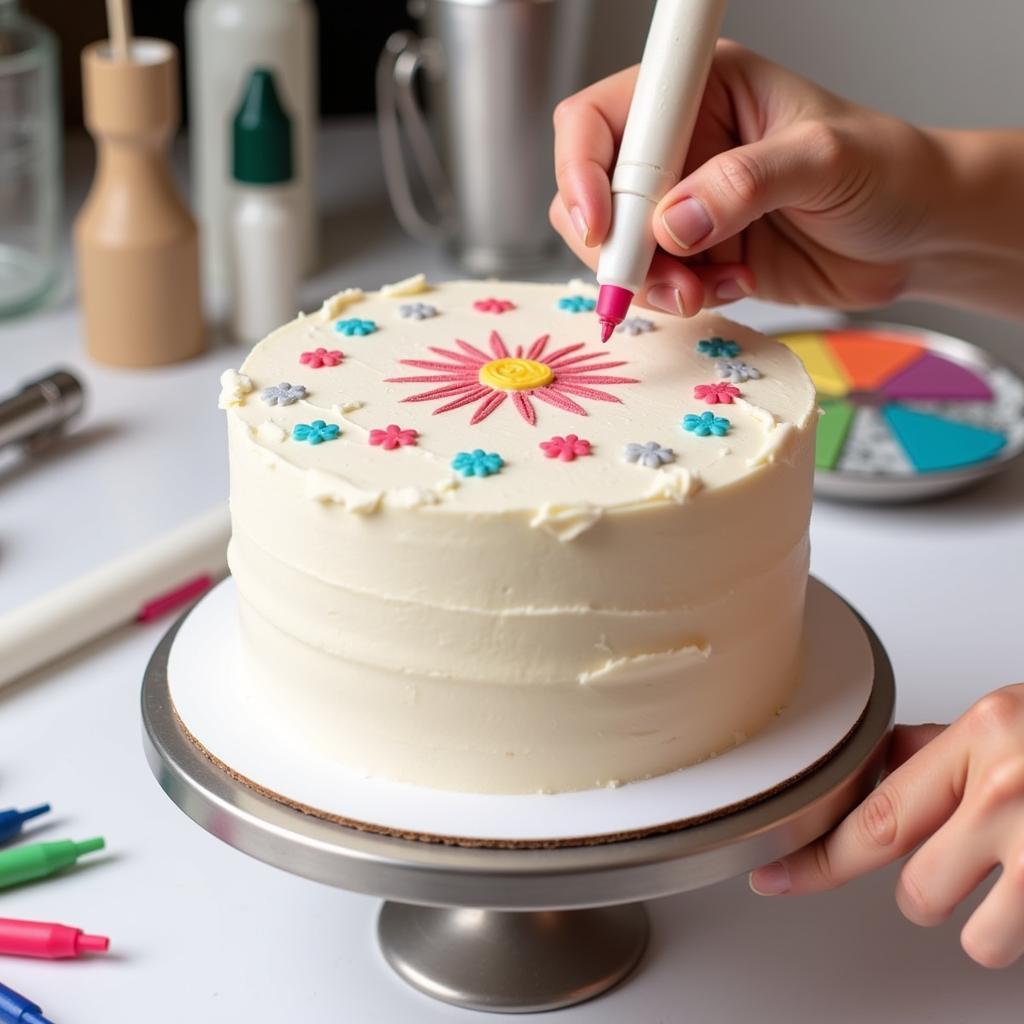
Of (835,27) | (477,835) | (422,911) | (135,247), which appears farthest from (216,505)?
(835,27)

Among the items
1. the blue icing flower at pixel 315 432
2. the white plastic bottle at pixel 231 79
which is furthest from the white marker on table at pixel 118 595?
the white plastic bottle at pixel 231 79

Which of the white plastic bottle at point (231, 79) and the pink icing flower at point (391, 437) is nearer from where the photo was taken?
the pink icing flower at point (391, 437)

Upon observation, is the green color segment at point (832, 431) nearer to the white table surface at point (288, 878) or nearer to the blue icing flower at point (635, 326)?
the white table surface at point (288, 878)

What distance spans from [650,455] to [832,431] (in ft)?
1.78

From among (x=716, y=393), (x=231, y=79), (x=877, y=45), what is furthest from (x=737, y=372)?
(x=877, y=45)

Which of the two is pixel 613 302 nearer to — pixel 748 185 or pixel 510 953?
pixel 748 185

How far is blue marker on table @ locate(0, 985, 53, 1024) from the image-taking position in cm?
65

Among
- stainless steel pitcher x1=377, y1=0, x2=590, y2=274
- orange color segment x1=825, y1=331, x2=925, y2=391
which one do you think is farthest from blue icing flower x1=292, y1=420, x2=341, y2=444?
stainless steel pitcher x1=377, y1=0, x2=590, y2=274

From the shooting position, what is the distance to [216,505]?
1084 millimetres

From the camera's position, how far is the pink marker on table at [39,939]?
696 mm

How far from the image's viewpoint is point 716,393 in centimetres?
68

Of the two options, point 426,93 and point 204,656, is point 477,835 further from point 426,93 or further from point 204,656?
point 426,93

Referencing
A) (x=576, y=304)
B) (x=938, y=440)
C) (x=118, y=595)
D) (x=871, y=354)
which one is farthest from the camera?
(x=871, y=354)

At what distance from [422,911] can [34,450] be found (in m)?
0.57
